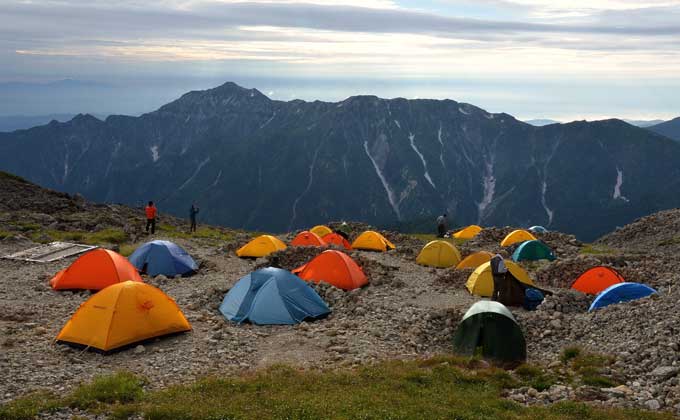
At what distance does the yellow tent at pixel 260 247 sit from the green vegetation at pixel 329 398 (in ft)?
67.2

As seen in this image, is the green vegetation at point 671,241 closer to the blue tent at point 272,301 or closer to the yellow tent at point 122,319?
the blue tent at point 272,301

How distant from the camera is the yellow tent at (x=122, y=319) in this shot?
667 inches

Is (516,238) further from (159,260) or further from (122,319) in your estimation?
(122,319)

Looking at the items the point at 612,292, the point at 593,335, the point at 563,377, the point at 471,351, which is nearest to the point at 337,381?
the point at 471,351

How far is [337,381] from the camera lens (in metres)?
14.2

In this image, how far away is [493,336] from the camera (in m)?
16.9

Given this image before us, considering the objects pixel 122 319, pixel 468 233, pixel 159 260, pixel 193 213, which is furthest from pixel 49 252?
pixel 468 233

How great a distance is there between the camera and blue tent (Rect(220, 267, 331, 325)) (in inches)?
817

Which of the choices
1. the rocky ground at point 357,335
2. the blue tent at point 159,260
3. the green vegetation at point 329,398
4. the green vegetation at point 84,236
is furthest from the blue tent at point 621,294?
the green vegetation at point 84,236

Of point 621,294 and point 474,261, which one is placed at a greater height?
point 621,294

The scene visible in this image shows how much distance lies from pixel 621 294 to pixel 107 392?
60.6 feet

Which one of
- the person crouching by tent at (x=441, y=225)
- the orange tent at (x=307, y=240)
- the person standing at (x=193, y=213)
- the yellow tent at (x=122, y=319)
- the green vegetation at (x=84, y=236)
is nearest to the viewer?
the yellow tent at (x=122, y=319)

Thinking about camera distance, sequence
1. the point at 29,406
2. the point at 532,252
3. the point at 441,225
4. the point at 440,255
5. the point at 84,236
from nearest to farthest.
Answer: the point at 29,406
the point at 440,255
the point at 532,252
the point at 84,236
the point at 441,225

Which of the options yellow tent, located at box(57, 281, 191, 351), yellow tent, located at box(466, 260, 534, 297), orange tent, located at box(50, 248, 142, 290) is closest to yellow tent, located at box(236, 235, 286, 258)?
orange tent, located at box(50, 248, 142, 290)
